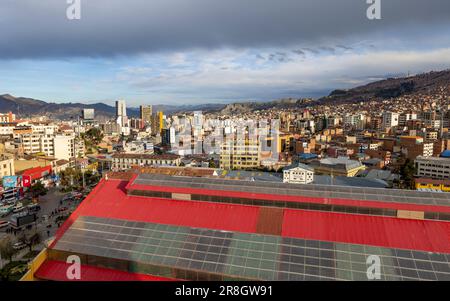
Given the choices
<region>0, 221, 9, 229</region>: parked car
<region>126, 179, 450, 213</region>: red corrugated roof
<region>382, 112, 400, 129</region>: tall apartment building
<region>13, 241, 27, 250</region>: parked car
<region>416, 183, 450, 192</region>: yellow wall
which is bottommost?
<region>13, 241, 27, 250</region>: parked car

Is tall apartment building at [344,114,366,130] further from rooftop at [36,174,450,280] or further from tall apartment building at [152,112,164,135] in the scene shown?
rooftop at [36,174,450,280]

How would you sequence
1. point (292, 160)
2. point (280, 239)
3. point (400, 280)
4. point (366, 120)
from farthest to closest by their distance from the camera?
point (366, 120) → point (292, 160) → point (280, 239) → point (400, 280)

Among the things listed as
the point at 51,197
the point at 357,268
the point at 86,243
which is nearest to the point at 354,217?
the point at 357,268

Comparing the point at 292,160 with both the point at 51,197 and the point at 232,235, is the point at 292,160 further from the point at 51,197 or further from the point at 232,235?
the point at 232,235

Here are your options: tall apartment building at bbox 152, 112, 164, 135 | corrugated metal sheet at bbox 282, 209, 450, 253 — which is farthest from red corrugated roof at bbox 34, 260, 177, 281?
tall apartment building at bbox 152, 112, 164, 135

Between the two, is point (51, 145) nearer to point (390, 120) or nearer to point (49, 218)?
point (49, 218)

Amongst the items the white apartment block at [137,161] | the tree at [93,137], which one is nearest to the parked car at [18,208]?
the white apartment block at [137,161]
